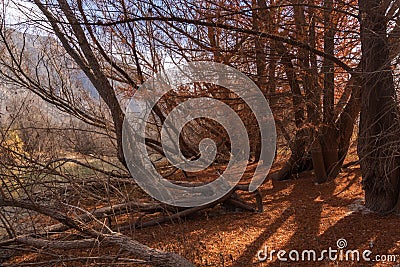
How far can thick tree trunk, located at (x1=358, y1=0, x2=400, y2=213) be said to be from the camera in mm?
4203

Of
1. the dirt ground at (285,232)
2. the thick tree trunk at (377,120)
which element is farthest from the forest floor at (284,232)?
the thick tree trunk at (377,120)

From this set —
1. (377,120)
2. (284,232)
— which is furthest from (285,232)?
(377,120)

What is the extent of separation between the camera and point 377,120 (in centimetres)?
414

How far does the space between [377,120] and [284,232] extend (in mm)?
1743

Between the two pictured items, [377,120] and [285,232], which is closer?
[377,120]

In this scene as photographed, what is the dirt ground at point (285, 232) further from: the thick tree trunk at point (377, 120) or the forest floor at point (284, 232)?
the thick tree trunk at point (377, 120)

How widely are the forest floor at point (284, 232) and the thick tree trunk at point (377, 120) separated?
0.32 m

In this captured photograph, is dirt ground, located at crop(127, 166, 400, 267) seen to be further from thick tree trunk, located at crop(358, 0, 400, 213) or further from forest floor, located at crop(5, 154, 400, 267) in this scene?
thick tree trunk, located at crop(358, 0, 400, 213)

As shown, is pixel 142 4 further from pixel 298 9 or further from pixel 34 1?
pixel 298 9

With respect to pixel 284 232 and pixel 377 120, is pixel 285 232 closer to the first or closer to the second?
pixel 284 232

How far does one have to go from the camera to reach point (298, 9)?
539cm

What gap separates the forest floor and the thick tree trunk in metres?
0.32

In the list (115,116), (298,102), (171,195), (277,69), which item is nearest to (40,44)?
(115,116)

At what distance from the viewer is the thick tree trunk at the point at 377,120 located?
4203mm
